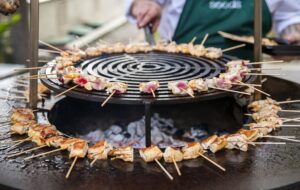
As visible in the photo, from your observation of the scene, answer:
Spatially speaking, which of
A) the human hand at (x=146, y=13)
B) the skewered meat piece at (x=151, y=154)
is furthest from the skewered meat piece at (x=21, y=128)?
the human hand at (x=146, y=13)

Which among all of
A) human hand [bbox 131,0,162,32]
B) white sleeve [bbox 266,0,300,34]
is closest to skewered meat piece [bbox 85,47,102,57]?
human hand [bbox 131,0,162,32]

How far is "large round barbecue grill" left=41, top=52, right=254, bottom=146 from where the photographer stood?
218 cm

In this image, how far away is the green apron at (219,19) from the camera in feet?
12.6

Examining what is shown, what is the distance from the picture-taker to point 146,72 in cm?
267

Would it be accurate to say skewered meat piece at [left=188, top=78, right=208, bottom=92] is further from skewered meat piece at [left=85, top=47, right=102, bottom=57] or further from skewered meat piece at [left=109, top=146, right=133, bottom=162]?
skewered meat piece at [left=85, top=47, right=102, bottom=57]

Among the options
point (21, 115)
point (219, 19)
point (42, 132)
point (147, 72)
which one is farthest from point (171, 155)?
point (219, 19)

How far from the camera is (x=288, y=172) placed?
195cm

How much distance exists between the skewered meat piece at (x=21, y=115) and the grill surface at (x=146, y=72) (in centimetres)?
20

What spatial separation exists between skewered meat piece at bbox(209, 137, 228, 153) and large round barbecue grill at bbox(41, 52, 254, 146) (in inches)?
9.1

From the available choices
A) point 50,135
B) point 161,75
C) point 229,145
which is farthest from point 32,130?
point 229,145

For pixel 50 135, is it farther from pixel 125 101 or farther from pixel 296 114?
pixel 296 114

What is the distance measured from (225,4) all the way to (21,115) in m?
2.17

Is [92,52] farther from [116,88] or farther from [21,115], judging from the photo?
[116,88]

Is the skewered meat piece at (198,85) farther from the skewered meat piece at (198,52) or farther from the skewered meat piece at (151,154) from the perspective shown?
the skewered meat piece at (198,52)
